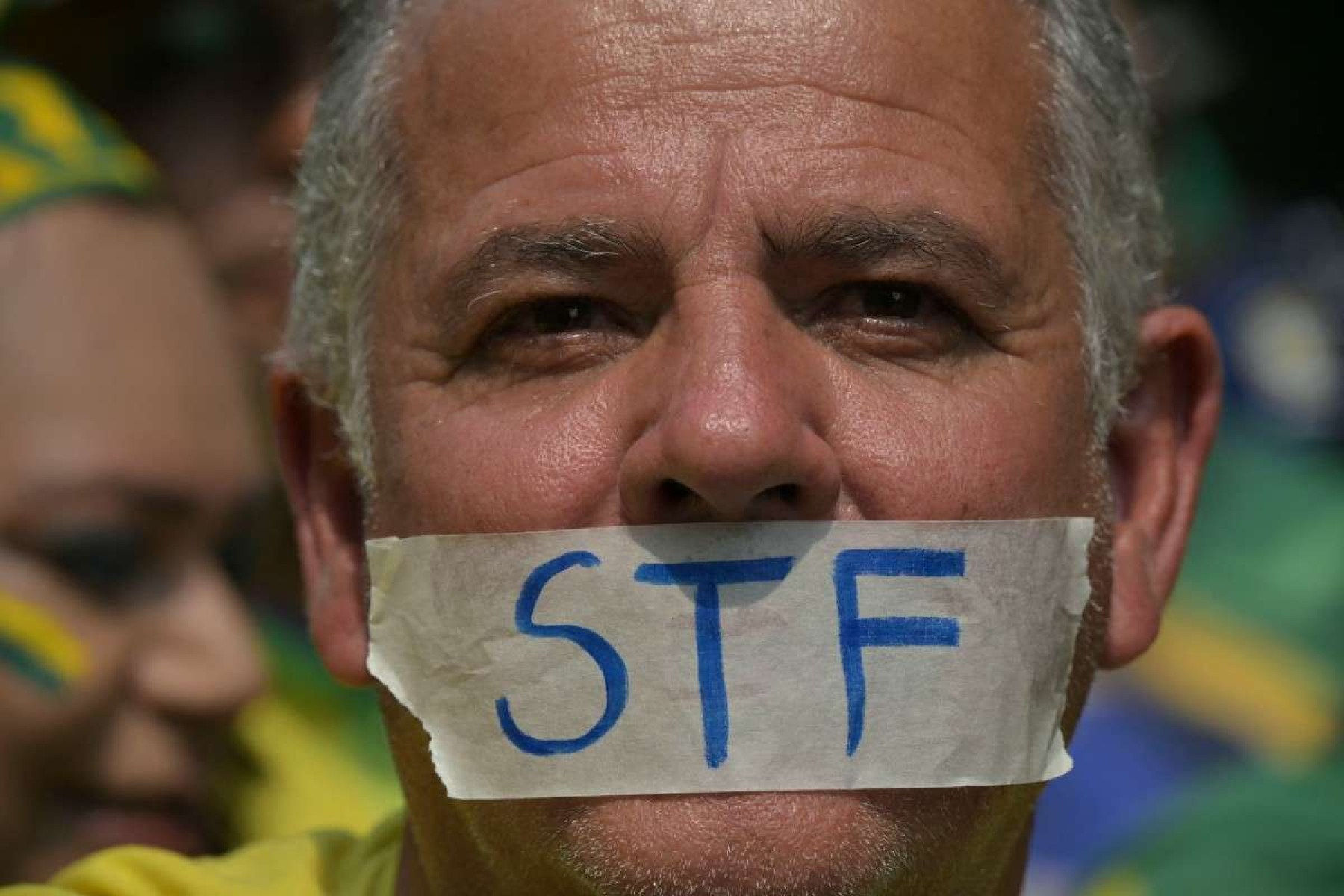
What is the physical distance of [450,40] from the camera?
8.02ft

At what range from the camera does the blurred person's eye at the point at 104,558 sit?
3672 millimetres

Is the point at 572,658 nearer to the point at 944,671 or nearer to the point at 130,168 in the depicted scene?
the point at 944,671

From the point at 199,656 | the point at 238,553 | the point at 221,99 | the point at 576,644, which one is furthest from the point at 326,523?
the point at 221,99

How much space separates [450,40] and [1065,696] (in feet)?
3.66

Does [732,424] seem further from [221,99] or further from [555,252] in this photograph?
[221,99]

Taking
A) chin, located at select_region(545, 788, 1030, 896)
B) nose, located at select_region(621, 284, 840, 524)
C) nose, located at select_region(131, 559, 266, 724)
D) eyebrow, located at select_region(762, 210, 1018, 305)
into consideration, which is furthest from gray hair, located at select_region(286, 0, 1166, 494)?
nose, located at select_region(131, 559, 266, 724)

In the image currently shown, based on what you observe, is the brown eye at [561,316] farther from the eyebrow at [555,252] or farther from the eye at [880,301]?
the eye at [880,301]

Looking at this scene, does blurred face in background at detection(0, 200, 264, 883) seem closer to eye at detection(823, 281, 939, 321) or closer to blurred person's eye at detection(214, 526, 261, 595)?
blurred person's eye at detection(214, 526, 261, 595)

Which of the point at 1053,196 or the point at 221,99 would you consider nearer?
the point at 1053,196

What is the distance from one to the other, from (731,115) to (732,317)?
0.25m

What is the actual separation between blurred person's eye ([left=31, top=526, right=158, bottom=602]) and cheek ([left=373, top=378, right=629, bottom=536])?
1480 millimetres

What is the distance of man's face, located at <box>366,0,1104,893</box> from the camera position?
210 centimetres

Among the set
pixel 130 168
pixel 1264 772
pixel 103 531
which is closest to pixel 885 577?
pixel 103 531

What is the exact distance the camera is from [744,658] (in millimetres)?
2078
